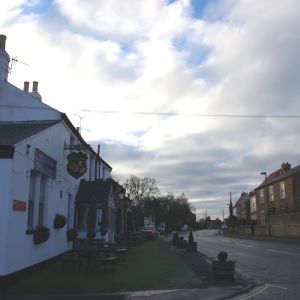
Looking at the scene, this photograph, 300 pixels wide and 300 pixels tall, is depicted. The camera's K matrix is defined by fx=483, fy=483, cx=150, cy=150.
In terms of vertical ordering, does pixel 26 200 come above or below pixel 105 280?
above

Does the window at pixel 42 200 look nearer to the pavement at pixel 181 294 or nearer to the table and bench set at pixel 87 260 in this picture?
the table and bench set at pixel 87 260

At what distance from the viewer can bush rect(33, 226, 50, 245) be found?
16831 millimetres

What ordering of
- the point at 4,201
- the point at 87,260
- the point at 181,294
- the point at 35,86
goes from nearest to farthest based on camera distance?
the point at 181,294 → the point at 4,201 → the point at 87,260 → the point at 35,86

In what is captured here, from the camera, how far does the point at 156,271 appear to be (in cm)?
1767

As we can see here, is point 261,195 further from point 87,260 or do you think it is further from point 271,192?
point 87,260

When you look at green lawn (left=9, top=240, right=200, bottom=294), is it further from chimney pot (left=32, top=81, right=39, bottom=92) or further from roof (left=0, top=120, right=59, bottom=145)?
chimney pot (left=32, top=81, right=39, bottom=92)

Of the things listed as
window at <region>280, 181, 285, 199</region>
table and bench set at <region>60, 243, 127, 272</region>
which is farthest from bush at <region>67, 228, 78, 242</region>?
window at <region>280, 181, 285, 199</region>

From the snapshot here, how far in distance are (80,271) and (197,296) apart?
6.40m

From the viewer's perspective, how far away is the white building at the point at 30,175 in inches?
551

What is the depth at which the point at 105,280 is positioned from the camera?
14.8 meters

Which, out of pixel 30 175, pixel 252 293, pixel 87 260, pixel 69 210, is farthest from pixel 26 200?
pixel 69 210

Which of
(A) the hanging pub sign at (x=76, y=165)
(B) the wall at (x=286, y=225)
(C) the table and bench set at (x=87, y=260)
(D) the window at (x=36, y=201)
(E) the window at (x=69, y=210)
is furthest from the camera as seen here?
(B) the wall at (x=286, y=225)

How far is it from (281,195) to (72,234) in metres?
47.5

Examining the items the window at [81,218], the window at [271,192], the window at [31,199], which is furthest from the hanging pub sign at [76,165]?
the window at [271,192]
